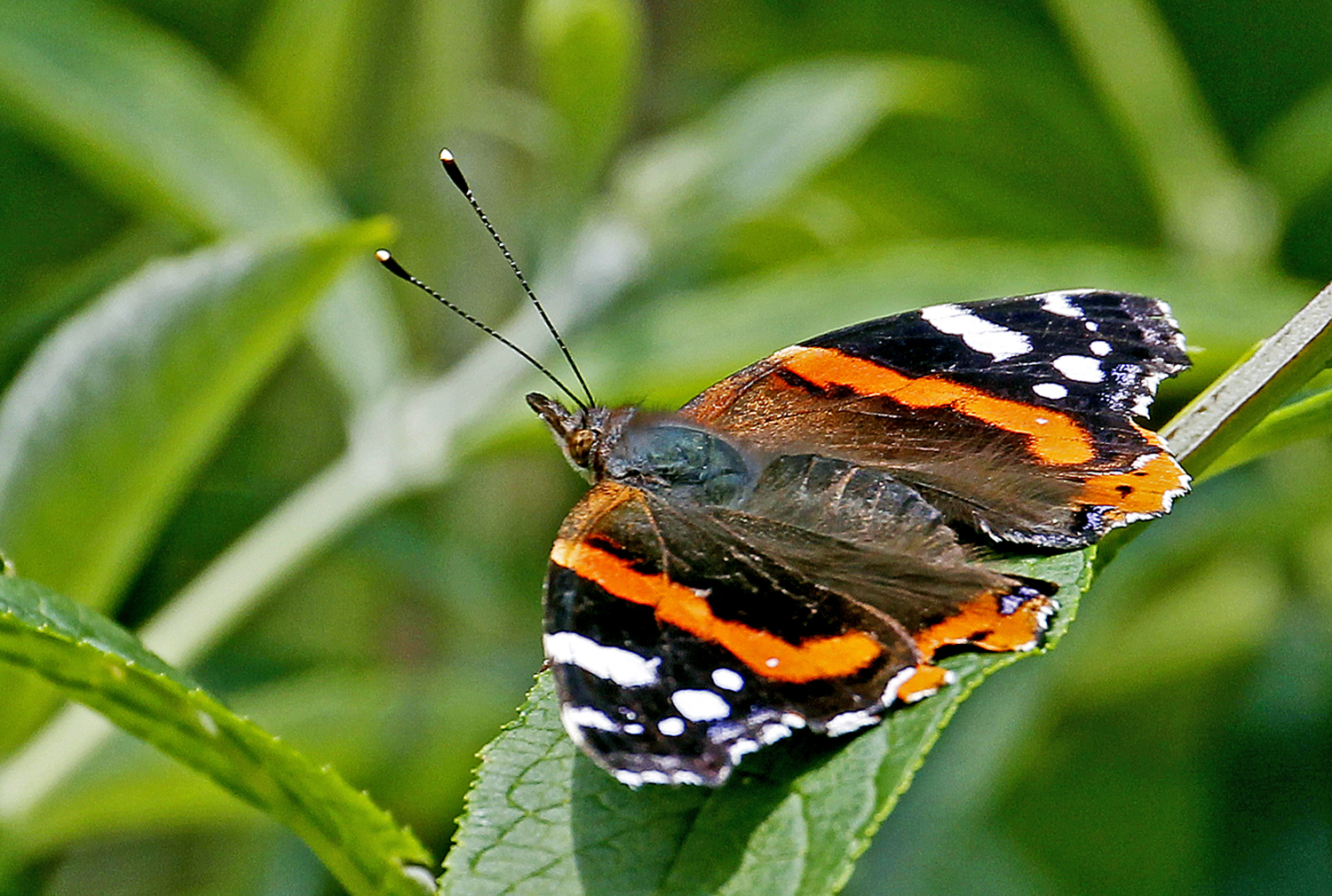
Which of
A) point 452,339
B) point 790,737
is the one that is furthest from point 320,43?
point 790,737

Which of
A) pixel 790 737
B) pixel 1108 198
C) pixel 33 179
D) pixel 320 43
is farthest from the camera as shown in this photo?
pixel 1108 198

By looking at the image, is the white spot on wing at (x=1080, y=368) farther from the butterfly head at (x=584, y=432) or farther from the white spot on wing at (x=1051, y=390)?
the butterfly head at (x=584, y=432)

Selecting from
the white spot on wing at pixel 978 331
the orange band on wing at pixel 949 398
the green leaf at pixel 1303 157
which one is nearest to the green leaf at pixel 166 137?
the orange band on wing at pixel 949 398

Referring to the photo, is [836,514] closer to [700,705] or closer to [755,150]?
[700,705]

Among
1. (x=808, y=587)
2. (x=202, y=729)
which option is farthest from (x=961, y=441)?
Answer: (x=202, y=729)

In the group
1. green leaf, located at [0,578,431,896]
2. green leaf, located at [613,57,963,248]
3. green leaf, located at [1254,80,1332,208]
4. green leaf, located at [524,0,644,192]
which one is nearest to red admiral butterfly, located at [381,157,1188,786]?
green leaf, located at [0,578,431,896]

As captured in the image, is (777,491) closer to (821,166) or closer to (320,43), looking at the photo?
(821,166)
